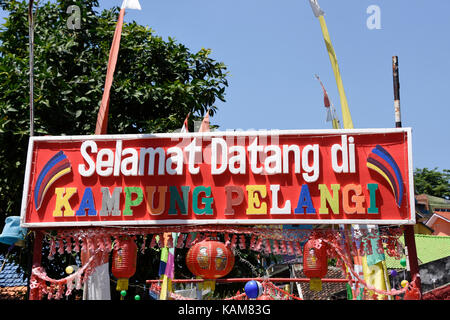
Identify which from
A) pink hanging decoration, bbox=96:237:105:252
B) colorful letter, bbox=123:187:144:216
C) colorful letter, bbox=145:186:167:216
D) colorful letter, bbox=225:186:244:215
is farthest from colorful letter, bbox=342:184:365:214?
pink hanging decoration, bbox=96:237:105:252

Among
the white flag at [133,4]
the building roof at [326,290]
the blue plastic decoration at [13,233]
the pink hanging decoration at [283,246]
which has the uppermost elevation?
the white flag at [133,4]

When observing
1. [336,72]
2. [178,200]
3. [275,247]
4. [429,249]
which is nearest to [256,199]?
[275,247]

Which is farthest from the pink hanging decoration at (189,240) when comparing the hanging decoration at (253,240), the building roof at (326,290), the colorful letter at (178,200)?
the building roof at (326,290)

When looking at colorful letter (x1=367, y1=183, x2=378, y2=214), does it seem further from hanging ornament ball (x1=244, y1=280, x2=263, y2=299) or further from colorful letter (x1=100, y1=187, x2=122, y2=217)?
colorful letter (x1=100, y1=187, x2=122, y2=217)

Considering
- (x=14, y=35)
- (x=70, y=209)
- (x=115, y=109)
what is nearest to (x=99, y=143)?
(x=70, y=209)

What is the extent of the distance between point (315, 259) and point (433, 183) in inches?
2188

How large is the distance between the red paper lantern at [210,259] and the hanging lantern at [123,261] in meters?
1.22

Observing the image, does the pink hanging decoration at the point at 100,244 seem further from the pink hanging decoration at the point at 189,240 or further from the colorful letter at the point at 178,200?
the pink hanging decoration at the point at 189,240

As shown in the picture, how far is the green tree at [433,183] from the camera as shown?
5962cm

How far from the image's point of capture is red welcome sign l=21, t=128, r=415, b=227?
33.6 ft

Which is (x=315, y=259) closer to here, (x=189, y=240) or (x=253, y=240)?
(x=253, y=240)

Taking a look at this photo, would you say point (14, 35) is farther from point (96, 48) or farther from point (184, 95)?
point (184, 95)

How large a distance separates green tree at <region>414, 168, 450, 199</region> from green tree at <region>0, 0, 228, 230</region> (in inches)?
1892

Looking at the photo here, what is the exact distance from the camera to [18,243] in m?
11.4
